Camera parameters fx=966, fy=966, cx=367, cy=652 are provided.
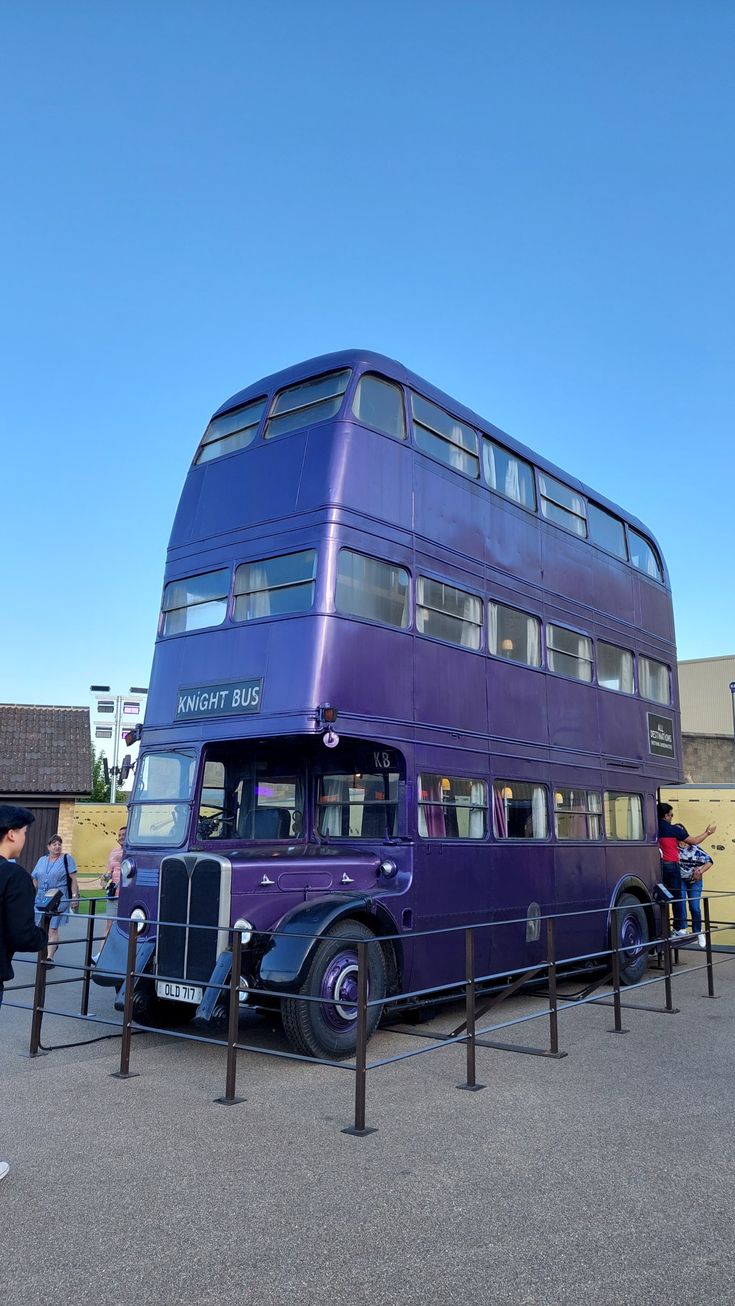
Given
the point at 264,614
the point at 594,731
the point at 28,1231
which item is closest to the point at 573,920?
the point at 594,731

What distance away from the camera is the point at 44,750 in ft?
86.5

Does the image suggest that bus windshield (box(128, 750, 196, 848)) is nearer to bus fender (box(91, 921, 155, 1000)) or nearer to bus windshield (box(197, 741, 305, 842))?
bus windshield (box(197, 741, 305, 842))

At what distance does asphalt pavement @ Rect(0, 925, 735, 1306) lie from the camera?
11.5 feet

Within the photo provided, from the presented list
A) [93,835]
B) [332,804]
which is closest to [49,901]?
[332,804]

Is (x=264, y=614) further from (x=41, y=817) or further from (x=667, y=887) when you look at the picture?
(x=41, y=817)

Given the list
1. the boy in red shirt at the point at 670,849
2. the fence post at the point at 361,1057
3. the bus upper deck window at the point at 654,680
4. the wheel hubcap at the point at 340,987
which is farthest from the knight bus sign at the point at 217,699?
the boy in red shirt at the point at 670,849

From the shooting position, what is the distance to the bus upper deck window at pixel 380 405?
27.8 ft

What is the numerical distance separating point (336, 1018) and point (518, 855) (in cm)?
313

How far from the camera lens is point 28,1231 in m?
3.93

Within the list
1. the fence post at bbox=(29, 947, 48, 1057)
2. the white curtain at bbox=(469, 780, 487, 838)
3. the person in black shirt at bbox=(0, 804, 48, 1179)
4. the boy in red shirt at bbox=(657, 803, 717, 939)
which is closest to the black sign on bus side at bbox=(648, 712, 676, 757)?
the boy in red shirt at bbox=(657, 803, 717, 939)

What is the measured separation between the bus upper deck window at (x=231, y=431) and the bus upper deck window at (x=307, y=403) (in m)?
0.23

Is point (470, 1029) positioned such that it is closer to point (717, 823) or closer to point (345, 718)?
point (345, 718)

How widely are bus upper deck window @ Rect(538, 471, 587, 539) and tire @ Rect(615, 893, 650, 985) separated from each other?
4492 mm

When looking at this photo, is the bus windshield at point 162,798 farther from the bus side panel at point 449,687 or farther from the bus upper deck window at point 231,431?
the bus upper deck window at point 231,431
